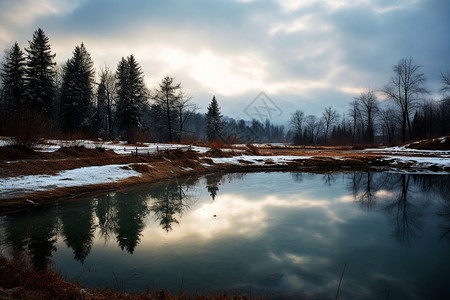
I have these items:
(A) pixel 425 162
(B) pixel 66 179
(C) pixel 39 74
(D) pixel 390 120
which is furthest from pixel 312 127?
(B) pixel 66 179

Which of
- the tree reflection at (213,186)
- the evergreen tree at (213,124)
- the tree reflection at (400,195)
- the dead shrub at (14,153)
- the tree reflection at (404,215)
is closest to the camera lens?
the tree reflection at (404,215)

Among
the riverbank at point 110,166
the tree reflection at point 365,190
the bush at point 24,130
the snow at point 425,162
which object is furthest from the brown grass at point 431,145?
the bush at point 24,130

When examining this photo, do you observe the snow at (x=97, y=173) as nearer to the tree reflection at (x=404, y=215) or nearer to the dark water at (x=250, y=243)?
the dark water at (x=250, y=243)

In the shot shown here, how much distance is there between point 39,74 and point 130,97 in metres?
12.2

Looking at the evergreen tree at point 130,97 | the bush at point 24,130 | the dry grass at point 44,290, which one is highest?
the evergreen tree at point 130,97

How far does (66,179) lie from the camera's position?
502 inches

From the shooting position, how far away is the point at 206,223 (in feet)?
27.2

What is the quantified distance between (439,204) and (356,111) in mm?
54778

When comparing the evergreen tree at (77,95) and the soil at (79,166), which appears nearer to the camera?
the soil at (79,166)

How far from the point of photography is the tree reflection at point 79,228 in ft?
20.5

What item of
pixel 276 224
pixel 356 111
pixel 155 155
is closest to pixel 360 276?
pixel 276 224

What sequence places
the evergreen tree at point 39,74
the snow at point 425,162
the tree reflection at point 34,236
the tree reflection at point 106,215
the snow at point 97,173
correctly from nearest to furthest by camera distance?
1. the tree reflection at point 34,236
2. the tree reflection at point 106,215
3. the snow at point 97,173
4. the snow at point 425,162
5. the evergreen tree at point 39,74

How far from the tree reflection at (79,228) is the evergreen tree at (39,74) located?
3011 centimetres

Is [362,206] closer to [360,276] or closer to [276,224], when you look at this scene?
[276,224]
